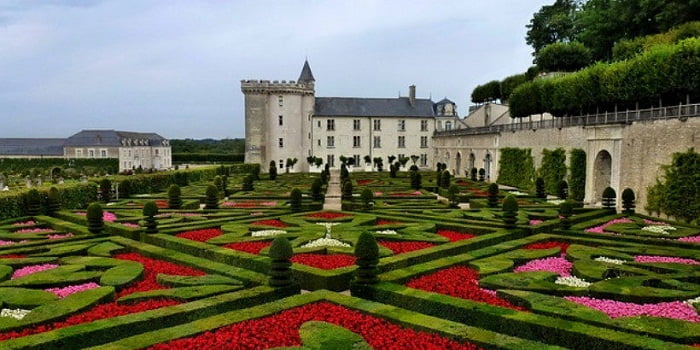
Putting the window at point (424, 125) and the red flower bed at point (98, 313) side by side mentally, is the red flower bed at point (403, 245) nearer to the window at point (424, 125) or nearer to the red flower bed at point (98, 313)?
the red flower bed at point (98, 313)

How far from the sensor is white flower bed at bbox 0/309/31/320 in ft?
28.6

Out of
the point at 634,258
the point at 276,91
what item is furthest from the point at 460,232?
the point at 276,91

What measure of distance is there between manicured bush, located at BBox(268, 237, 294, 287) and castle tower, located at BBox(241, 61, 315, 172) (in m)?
49.4

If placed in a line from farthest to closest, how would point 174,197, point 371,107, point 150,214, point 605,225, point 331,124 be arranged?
1. point 371,107
2. point 331,124
3. point 174,197
4. point 605,225
5. point 150,214

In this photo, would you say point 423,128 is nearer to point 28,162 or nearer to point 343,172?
point 343,172

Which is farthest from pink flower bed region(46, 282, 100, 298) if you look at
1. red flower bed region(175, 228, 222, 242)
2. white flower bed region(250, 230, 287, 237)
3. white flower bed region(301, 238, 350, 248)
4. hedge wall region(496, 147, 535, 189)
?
hedge wall region(496, 147, 535, 189)

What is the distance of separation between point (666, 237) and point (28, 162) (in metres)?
71.1

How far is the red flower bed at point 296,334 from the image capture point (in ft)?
24.8

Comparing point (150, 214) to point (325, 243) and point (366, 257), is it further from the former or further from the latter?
point (366, 257)

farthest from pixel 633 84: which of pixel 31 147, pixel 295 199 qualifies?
pixel 31 147

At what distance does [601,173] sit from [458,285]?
21261mm

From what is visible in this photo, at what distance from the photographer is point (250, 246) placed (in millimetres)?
14336

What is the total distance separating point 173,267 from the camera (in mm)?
12320

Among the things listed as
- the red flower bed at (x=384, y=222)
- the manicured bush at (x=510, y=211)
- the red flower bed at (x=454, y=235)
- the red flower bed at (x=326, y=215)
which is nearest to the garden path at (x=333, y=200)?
the red flower bed at (x=326, y=215)
